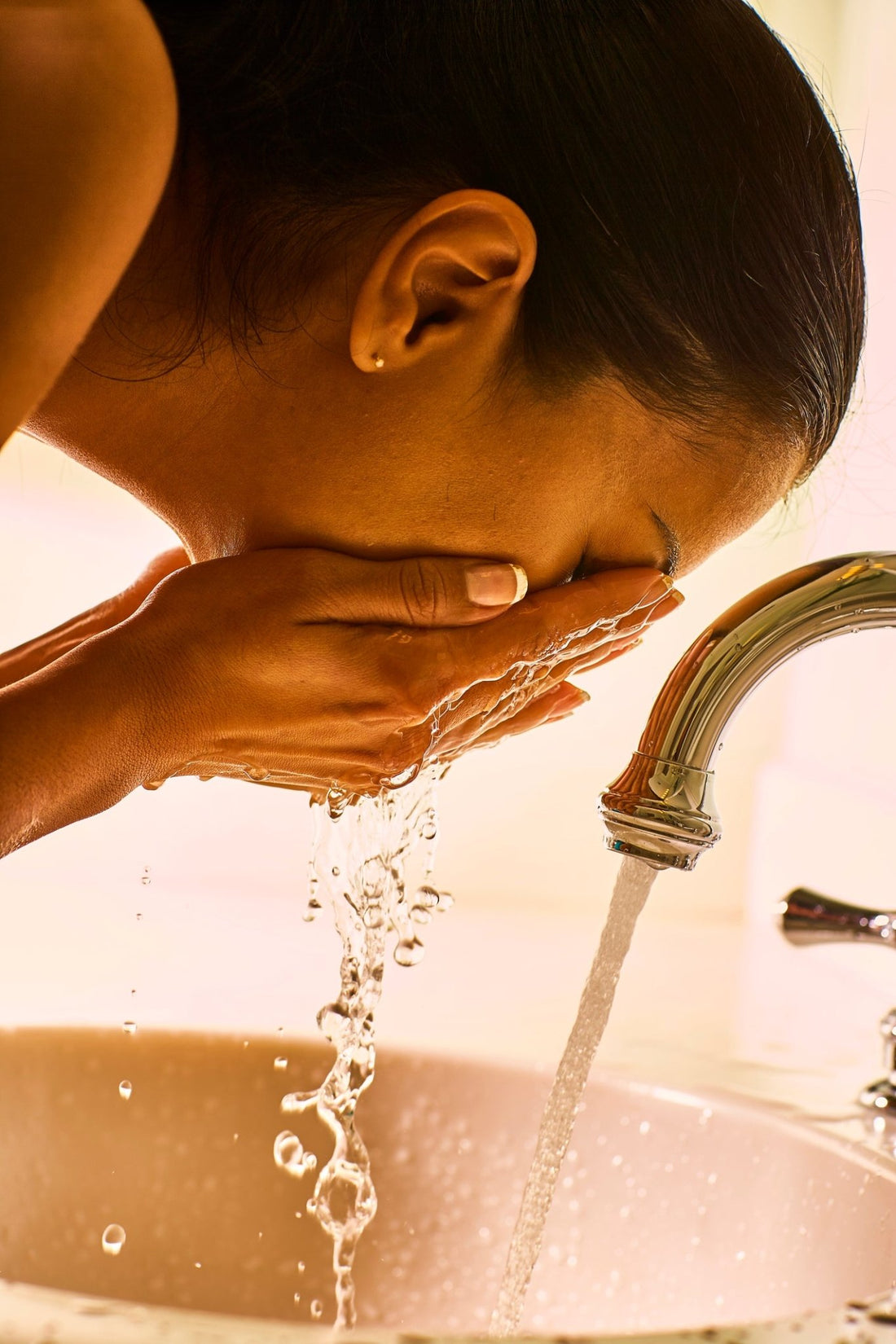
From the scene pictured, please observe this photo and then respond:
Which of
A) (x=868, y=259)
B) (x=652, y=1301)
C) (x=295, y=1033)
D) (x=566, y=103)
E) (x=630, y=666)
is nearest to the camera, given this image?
(x=566, y=103)

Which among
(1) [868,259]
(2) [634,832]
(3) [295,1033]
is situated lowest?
(3) [295,1033]

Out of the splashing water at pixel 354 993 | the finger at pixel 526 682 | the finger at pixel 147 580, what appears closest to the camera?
the finger at pixel 526 682

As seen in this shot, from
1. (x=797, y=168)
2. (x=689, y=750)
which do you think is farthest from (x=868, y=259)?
(x=689, y=750)

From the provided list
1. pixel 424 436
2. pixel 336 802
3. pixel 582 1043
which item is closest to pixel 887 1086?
pixel 582 1043

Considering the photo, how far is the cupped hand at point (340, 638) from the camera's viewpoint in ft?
1.88

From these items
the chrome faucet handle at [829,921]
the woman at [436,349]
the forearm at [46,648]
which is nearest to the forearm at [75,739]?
the woman at [436,349]

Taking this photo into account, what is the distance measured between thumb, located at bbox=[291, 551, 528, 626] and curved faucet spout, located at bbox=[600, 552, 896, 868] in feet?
0.28

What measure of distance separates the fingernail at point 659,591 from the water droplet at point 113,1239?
17.1 inches

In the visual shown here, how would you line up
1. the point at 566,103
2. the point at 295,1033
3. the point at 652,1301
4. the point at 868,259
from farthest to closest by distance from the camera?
the point at 868,259 < the point at 295,1033 < the point at 652,1301 < the point at 566,103

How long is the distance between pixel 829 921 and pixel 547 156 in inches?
16.1

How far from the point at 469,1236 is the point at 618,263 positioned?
533 mm

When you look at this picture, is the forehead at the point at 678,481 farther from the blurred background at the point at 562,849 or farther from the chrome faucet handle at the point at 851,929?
the blurred background at the point at 562,849

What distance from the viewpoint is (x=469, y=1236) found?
2.56ft

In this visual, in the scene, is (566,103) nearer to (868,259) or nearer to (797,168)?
(797,168)
